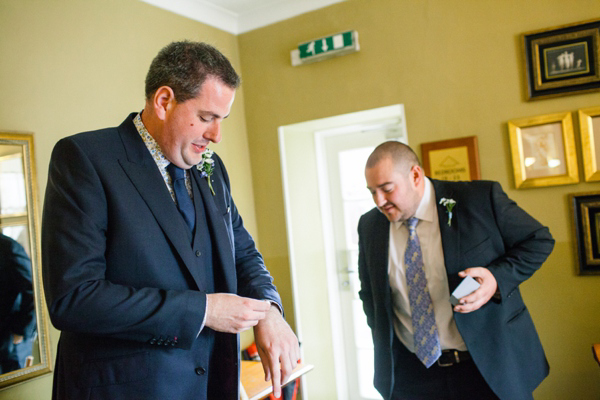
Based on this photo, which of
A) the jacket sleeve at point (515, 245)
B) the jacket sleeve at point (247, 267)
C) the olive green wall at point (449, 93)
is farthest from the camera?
the olive green wall at point (449, 93)

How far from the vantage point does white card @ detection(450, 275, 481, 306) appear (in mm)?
2014

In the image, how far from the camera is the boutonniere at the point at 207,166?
1.52 metres

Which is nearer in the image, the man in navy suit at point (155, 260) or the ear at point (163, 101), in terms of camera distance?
the man in navy suit at point (155, 260)

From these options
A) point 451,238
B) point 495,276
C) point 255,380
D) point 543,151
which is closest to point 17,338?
point 255,380

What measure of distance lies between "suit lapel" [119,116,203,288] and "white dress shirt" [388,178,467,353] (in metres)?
1.31

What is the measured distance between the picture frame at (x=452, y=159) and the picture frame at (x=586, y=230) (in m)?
0.57

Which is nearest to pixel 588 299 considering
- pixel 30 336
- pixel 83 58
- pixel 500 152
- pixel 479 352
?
pixel 500 152

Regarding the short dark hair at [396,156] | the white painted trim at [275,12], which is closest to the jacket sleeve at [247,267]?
the short dark hair at [396,156]

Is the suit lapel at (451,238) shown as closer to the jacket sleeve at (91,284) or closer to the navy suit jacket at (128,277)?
the navy suit jacket at (128,277)

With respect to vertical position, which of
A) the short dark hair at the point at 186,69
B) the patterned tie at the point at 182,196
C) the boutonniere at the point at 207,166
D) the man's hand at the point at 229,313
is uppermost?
the short dark hair at the point at 186,69

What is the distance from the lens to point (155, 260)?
1267 mm

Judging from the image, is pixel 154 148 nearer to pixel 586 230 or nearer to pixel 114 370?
pixel 114 370

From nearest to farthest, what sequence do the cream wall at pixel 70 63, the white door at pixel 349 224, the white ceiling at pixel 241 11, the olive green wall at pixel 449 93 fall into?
1. the cream wall at pixel 70 63
2. the olive green wall at pixel 449 93
3. the white ceiling at pixel 241 11
4. the white door at pixel 349 224

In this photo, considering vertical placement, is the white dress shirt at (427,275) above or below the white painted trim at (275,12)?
below
